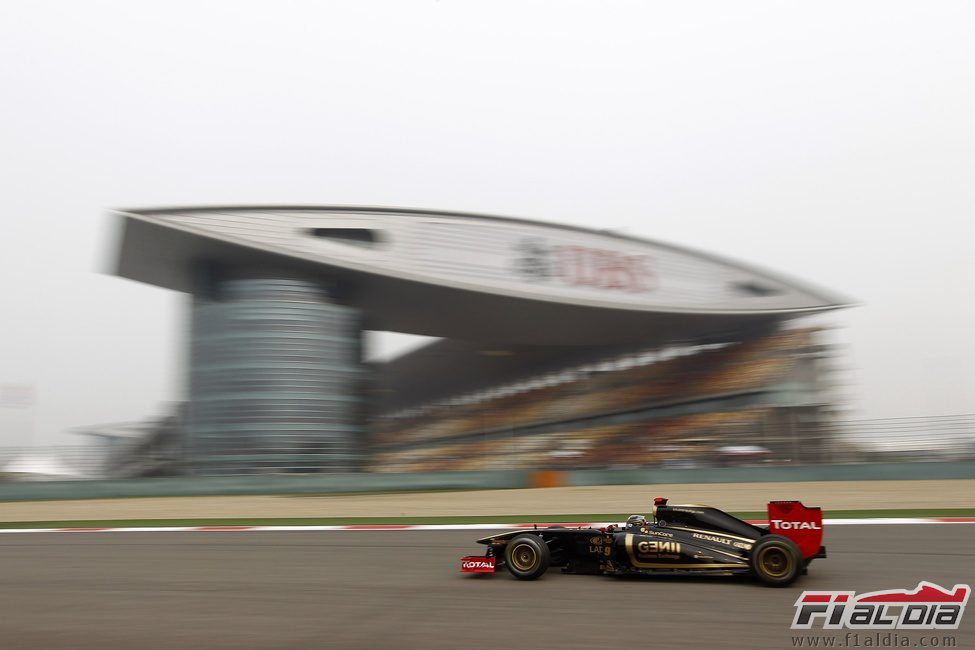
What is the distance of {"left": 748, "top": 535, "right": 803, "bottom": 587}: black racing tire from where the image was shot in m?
5.91

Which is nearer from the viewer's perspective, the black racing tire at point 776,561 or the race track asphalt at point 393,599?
the race track asphalt at point 393,599

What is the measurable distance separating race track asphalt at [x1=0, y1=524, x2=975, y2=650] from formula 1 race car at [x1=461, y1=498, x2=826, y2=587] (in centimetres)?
14

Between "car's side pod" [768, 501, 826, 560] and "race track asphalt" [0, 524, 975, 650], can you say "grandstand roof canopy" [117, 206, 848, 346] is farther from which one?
"car's side pod" [768, 501, 826, 560]

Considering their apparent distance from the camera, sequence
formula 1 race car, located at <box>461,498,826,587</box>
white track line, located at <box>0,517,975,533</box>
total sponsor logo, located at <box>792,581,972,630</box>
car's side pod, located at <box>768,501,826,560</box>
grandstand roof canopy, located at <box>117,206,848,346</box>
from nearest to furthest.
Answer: total sponsor logo, located at <box>792,581,972,630</box> → formula 1 race car, located at <box>461,498,826,587</box> → car's side pod, located at <box>768,501,826,560</box> → white track line, located at <box>0,517,975,533</box> → grandstand roof canopy, located at <box>117,206,848,346</box>

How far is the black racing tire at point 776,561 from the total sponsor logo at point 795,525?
0.21 meters

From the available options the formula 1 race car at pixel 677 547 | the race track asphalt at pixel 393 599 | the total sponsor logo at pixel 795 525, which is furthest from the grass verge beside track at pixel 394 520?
the total sponsor logo at pixel 795 525

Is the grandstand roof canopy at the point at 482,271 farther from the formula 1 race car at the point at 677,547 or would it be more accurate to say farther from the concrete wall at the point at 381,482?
the formula 1 race car at the point at 677,547

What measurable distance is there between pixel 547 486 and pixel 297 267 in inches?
484

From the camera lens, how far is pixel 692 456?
25.2 m

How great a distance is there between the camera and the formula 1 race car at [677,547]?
6.04m

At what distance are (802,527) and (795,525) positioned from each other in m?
0.06

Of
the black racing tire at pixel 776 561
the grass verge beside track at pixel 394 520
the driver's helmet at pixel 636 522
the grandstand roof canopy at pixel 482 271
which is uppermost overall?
the grandstand roof canopy at pixel 482 271

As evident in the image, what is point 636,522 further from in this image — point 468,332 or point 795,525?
point 468,332

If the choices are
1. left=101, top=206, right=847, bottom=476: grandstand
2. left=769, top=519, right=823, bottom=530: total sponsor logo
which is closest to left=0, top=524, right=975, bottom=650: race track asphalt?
left=769, top=519, right=823, bottom=530: total sponsor logo
